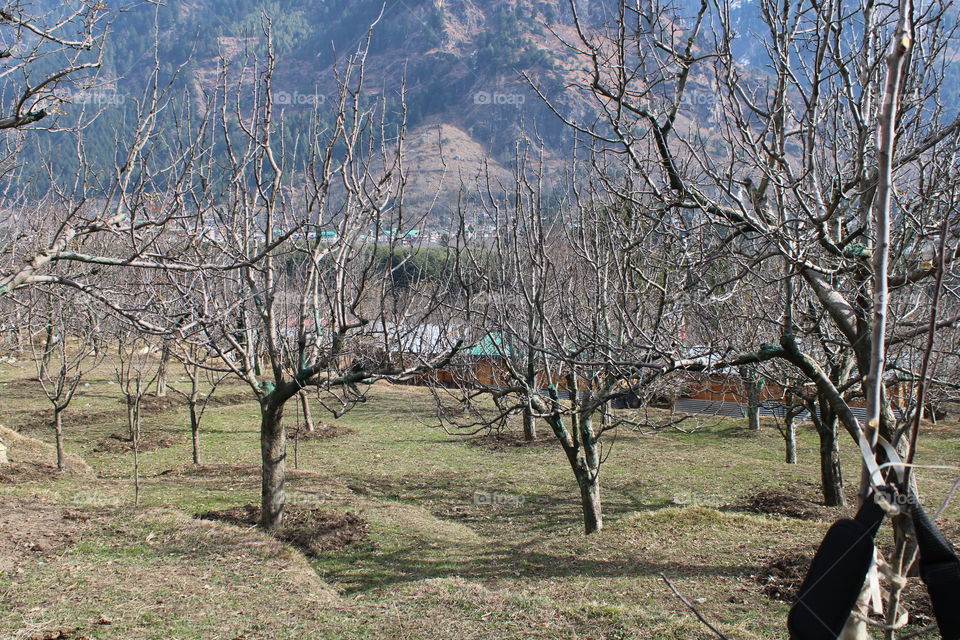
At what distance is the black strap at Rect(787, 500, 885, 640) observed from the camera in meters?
1.15

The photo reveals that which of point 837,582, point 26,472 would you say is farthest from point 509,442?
point 837,582

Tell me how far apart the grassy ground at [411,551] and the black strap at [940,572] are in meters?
4.39

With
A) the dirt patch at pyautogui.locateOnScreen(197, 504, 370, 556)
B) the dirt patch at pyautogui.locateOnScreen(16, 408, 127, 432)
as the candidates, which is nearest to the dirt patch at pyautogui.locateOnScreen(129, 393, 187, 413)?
the dirt patch at pyautogui.locateOnScreen(16, 408, 127, 432)

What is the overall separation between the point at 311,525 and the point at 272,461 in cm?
113

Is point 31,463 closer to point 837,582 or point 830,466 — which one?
point 830,466

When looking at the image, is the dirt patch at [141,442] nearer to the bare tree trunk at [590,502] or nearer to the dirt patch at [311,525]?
the dirt patch at [311,525]

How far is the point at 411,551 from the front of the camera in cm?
800

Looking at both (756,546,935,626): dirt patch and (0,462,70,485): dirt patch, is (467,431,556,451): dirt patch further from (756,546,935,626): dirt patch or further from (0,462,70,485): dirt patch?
(756,546,935,626): dirt patch

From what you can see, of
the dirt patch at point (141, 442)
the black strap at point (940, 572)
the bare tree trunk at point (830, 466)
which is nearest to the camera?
the black strap at point (940, 572)

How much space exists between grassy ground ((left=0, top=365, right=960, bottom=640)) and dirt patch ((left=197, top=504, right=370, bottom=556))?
25 centimetres

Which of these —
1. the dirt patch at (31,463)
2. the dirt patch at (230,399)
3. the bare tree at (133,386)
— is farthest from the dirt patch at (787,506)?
the dirt patch at (230,399)

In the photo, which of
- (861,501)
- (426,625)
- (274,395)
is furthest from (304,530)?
(861,501)

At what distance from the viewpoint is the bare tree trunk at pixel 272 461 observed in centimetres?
764

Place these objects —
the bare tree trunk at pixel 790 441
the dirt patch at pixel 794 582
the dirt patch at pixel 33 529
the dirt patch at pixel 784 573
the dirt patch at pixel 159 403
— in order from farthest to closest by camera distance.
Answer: the dirt patch at pixel 159 403, the bare tree trunk at pixel 790 441, the dirt patch at pixel 33 529, the dirt patch at pixel 784 573, the dirt patch at pixel 794 582
